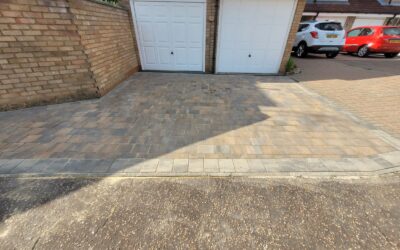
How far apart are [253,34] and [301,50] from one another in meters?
5.31

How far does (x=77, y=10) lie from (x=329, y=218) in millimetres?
5023

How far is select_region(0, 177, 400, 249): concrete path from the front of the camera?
143 cm

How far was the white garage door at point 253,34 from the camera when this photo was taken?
5.37 meters

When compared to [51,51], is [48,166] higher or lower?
lower

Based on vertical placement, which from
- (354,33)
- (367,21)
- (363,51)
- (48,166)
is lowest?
(48,166)

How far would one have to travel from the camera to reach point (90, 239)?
142 centimetres

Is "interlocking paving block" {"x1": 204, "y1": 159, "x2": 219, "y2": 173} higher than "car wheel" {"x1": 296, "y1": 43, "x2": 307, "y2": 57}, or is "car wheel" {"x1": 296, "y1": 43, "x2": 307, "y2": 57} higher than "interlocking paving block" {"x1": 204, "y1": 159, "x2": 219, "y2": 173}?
"car wheel" {"x1": 296, "y1": 43, "x2": 307, "y2": 57}

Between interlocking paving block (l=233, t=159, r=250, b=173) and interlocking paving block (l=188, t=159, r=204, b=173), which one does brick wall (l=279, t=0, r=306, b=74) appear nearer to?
interlocking paving block (l=233, t=159, r=250, b=173)

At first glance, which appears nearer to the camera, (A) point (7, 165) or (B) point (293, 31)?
(A) point (7, 165)

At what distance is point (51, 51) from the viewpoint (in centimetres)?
327

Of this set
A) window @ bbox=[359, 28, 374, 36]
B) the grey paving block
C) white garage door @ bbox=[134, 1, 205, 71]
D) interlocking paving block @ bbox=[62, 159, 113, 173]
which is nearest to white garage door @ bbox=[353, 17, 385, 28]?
window @ bbox=[359, 28, 374, 36]

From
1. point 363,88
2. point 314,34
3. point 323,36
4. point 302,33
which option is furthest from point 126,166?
point 302,33

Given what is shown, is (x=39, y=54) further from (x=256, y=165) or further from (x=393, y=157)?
(x=393, y=157)

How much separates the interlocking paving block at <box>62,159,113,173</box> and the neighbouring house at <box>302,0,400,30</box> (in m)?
16.4
